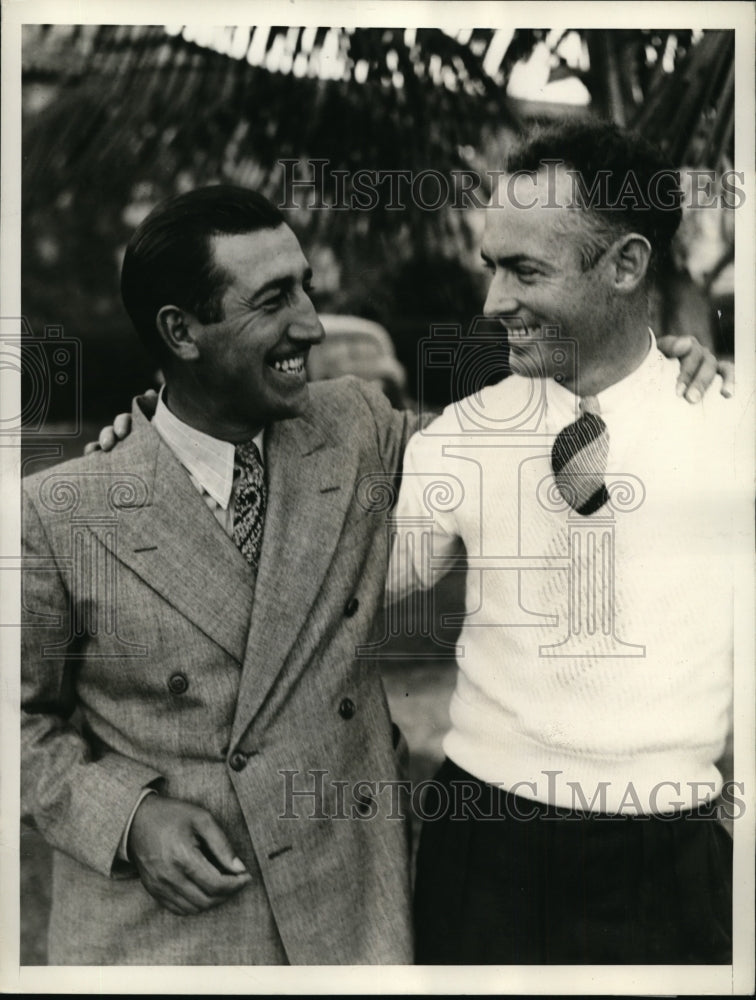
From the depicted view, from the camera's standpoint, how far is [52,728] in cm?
219

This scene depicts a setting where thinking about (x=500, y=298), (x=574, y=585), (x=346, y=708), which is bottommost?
(x=346, y=708)

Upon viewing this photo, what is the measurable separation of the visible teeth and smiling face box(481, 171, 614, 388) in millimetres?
416

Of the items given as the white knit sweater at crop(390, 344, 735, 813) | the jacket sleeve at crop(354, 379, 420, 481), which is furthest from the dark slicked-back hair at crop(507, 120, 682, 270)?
the jacket sleeve at crop(354, 379, 420, 481)

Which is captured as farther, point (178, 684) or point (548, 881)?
point (548, 881)

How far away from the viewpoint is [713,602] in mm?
2266

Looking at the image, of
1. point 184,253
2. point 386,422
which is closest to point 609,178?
point 386,422

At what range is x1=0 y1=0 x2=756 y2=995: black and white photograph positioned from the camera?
7.08 ft

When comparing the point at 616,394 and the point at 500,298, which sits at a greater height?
the point at 500,298

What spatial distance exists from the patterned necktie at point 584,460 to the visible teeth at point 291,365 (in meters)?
0.57

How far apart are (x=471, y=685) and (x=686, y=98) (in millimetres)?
1377

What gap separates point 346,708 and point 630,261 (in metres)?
1.13

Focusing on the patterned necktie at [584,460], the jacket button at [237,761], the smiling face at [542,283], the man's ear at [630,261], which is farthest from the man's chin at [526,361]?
the jacket button at [237,761]

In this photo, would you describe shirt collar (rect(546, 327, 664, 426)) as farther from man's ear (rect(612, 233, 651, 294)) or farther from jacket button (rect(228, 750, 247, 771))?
jacket button (rect(228, 750, 247, 771))

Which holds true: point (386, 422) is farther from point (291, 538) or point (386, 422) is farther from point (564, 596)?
point (564, 596)
